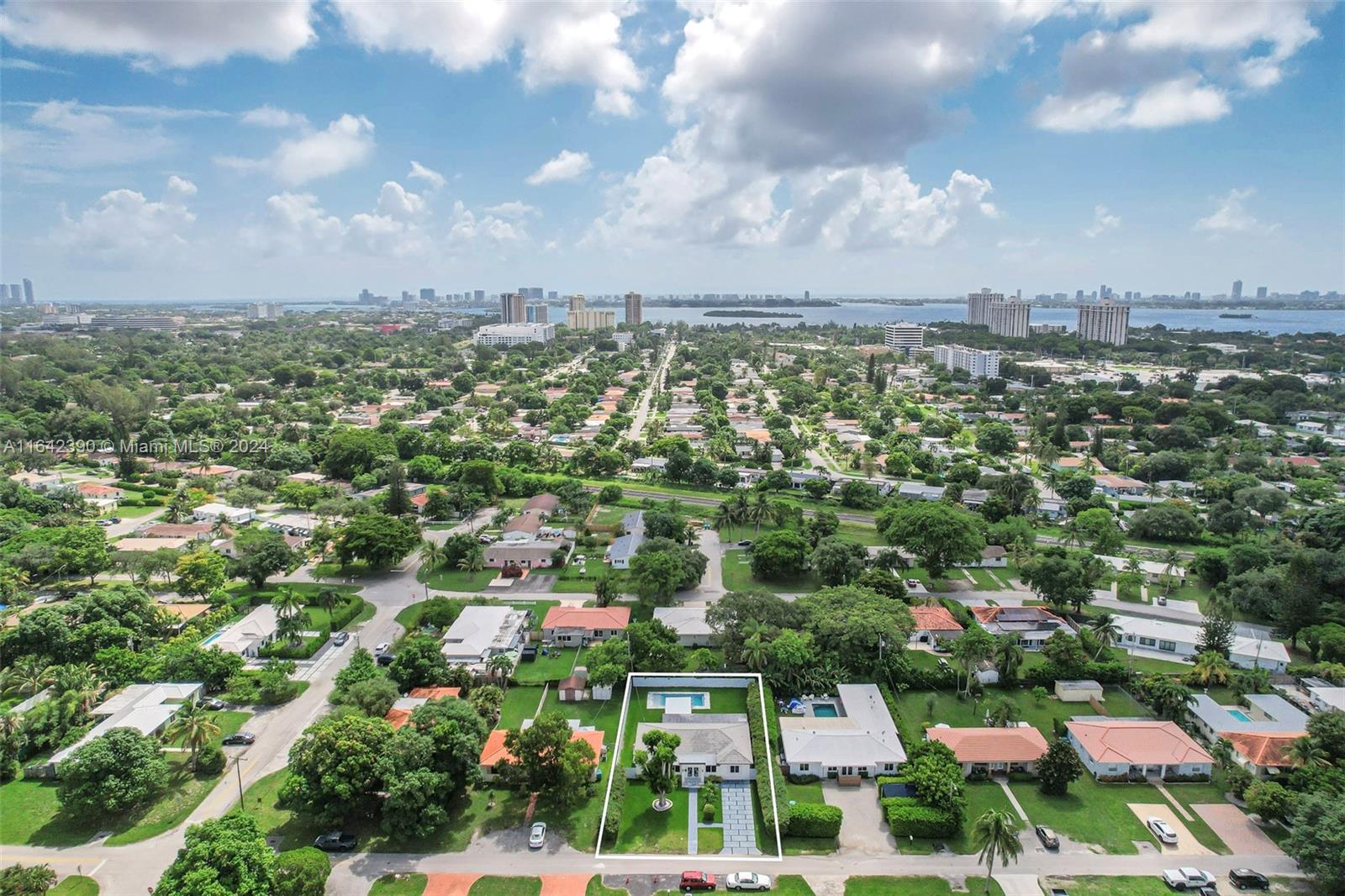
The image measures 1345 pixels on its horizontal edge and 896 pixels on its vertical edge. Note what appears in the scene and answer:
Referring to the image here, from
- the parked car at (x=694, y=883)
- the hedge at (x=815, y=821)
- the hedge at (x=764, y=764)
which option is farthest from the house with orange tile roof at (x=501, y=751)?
the hedge at (x=815, y=821)

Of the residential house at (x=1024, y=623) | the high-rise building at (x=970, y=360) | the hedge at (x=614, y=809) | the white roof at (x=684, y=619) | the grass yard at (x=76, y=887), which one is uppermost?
the high-rise building at (x=970, y=360)

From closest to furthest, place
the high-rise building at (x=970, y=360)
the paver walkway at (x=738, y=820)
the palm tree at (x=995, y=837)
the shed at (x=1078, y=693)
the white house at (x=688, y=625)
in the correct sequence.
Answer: the palm tree at (x=995, y=837) < the paver walkway at (x=738, y=820) < the shed at (x=1078, y=693) < the white house at (x=688, y=625) < the high-rise building at (x=970, y=360)

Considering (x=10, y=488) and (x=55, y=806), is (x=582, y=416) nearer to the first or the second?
(x=10, y=488)

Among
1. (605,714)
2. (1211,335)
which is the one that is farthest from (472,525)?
(1211,335)

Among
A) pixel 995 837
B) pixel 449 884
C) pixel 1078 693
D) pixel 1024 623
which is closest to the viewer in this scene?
pixel 995 837

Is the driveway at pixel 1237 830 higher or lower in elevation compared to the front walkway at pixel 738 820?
higher

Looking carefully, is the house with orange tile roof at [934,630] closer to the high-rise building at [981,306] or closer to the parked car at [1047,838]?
the parked car at [1047,838]

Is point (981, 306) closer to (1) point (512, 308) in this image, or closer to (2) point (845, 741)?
(1) point (512, 308)

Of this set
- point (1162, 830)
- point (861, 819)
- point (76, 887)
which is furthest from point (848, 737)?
point (76, 887)

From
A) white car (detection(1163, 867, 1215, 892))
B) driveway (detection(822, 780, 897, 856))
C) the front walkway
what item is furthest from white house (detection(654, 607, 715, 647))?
white car (detection(1163, 867, 1215, 892))
